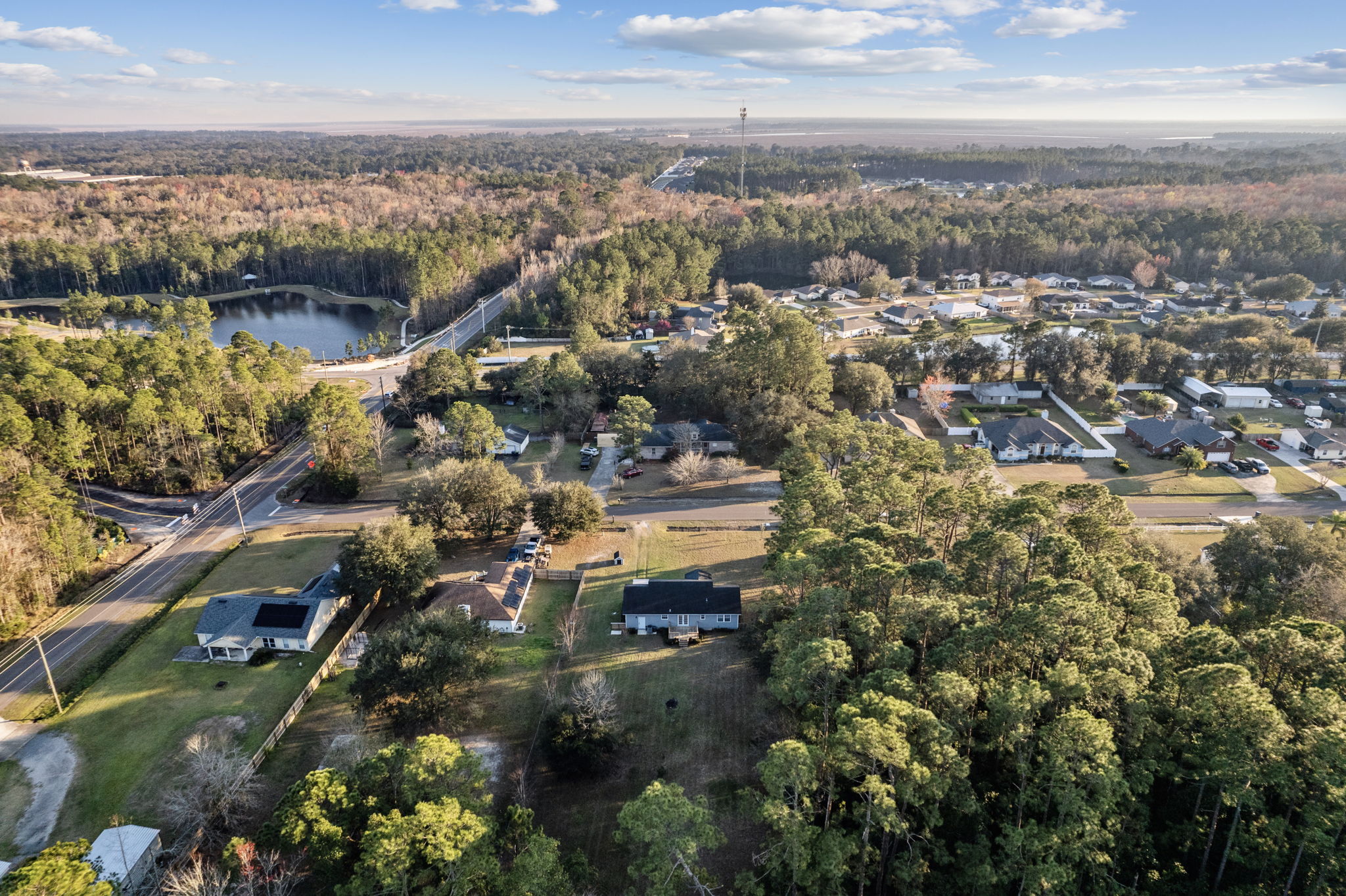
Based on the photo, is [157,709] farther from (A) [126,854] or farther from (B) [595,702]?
(B) [595,702]

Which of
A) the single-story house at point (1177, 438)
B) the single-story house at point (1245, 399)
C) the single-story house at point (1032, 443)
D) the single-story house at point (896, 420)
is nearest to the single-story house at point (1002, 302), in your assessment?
the single-story house at point (1245, 399)

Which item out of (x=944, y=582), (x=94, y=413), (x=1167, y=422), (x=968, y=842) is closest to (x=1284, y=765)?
(x=968, y=842)

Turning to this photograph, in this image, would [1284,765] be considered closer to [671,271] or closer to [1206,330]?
[1206,330]

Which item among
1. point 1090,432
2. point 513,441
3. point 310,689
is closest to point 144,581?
point 310,689

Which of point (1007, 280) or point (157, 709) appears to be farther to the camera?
point (1007, 280)

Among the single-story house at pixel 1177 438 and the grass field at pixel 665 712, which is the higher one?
the single-story house at pixel 1177 438

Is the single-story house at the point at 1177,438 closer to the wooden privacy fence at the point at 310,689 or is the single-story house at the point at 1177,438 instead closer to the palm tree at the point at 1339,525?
the palm tree at the point at 1339,525
